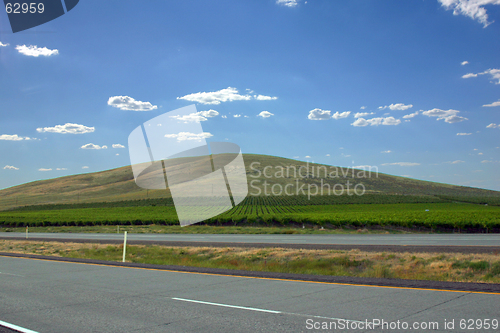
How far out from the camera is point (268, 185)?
126 meters

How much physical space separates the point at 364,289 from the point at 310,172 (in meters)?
141

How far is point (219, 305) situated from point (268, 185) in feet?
390

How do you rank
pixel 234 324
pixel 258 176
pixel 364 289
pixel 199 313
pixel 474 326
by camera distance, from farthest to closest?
pixel 258 176 → pixel 364 289 → pixel 199 313 → pixel 234 324 → pixel 474 326

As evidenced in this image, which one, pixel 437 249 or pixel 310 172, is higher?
pixel 310 172

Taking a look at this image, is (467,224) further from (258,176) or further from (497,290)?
(258,176)

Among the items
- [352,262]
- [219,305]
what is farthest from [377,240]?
[219,305]

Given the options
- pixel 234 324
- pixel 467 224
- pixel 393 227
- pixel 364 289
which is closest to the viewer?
pixel 234 324

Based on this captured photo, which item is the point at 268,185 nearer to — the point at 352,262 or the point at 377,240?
the point at 377,240

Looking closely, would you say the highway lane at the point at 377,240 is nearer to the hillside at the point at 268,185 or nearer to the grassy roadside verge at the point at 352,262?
the grassy roadside verge at the point at 352,262

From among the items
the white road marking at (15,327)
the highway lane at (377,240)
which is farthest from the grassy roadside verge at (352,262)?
the white road marking at (15,327)

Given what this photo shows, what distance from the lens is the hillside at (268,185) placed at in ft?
416

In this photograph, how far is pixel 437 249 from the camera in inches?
739

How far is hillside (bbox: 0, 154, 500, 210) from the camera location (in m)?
127

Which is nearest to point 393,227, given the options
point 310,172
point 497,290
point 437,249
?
point 437,249
